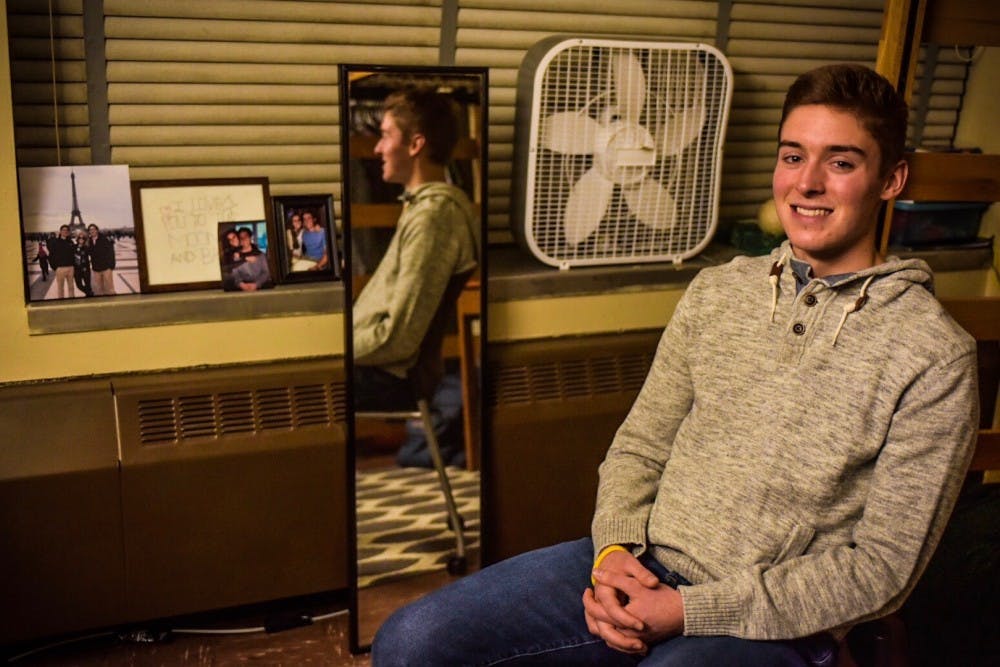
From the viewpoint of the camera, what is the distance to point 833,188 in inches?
66.8

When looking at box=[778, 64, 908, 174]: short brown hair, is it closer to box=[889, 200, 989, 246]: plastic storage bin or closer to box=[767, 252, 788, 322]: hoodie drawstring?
box=[767, 252, 788, 322]: hoodie drawstring

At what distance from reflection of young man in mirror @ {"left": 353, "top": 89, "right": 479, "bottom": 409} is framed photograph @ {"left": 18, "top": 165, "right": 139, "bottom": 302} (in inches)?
24.8

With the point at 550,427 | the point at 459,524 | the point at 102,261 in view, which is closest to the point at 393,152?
the point at 102,261

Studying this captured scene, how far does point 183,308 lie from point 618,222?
4.10 ft

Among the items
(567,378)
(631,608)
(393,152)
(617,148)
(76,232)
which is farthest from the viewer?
(567,378)

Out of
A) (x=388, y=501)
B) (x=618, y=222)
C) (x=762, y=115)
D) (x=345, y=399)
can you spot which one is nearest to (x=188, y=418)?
(x=345, y=399)

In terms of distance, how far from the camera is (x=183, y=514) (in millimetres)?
2525

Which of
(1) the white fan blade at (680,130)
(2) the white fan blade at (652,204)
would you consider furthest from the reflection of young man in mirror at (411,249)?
(1) the white fan blade at (680,130)

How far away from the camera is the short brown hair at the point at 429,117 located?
8.17 ft

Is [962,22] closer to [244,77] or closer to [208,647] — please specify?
[244,77]

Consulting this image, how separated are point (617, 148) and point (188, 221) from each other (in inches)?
47.3

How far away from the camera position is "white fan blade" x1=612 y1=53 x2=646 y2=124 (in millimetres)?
2684

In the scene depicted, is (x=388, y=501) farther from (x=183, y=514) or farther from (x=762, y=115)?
(x=762, y=115)

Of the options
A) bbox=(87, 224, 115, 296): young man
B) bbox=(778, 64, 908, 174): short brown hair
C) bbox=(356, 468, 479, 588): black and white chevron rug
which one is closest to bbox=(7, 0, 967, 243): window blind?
bbox=(87, 224, 115, 296): young man
